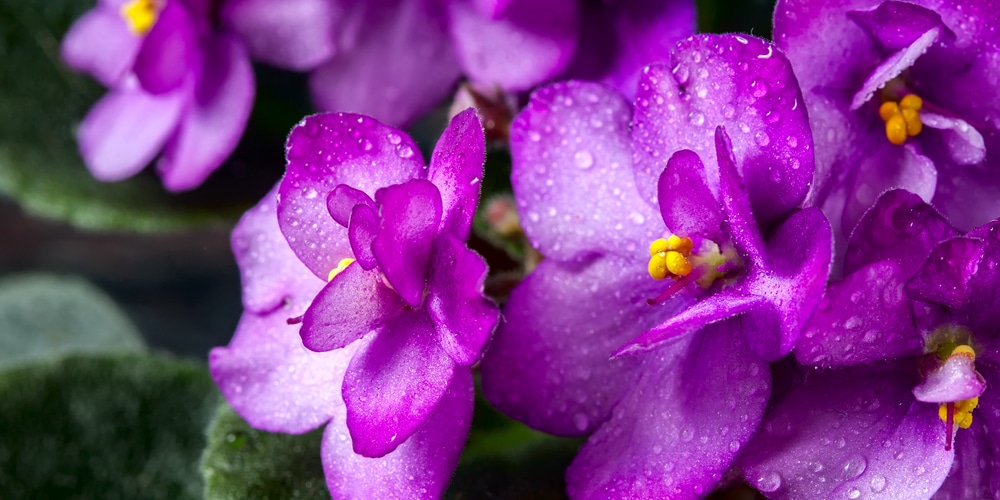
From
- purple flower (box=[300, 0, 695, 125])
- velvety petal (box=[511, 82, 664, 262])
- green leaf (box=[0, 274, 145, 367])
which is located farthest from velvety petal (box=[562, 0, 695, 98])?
green leaf (box=[0, 274, 145, 367])

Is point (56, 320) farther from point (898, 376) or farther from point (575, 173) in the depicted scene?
point (898, 376)

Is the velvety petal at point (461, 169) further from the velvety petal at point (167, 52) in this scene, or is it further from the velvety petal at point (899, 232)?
the velvety petal at point (167, 52)

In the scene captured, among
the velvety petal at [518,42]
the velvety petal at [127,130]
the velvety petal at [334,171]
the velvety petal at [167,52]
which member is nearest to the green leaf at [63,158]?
the velvety petal at [127,130]

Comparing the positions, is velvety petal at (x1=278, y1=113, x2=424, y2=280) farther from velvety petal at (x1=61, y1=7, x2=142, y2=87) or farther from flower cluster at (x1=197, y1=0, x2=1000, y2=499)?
velvety petal at (x1=61, y1=7, x2=142, y2=87)

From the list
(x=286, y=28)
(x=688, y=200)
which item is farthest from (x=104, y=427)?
(x=688, y=200)

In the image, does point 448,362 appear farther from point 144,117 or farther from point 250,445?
point 144,117
